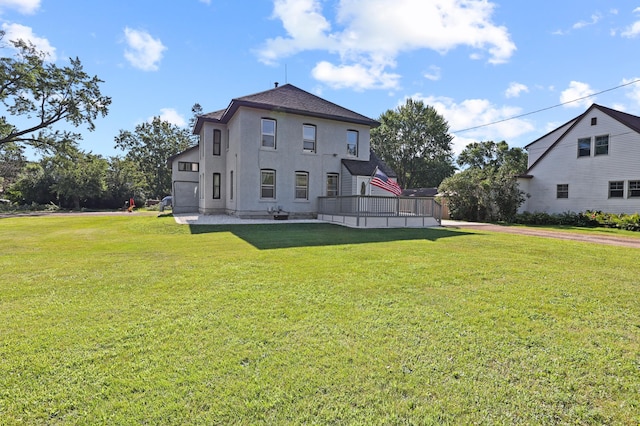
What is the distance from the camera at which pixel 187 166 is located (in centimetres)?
2334

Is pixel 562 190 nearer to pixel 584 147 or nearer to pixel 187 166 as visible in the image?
pixel 584 147

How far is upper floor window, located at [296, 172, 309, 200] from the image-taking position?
17594 millimetres

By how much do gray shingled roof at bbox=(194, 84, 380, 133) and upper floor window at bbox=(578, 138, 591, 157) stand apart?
46.6 feet

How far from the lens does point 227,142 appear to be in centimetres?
1962

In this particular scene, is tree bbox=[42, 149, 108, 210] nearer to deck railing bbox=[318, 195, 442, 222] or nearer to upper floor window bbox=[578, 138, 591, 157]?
deck railing bbox=[318, 195, 442, 222]

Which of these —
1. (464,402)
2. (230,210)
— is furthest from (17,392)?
(230,210)

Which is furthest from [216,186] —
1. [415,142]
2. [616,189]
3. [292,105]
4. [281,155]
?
[415,142]

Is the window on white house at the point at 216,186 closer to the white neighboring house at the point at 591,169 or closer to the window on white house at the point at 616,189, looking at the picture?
the white neighboring house at the point at 591,169

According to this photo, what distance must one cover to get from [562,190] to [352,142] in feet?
50.4

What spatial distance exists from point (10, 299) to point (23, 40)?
3300 cm

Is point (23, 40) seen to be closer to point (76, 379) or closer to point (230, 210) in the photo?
point (230, 210)

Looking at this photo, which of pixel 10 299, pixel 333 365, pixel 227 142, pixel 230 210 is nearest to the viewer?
pixel 333 365

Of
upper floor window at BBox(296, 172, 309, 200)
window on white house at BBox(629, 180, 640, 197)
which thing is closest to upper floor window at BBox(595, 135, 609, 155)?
window on white house at BBox(629, 180, 640, 197)

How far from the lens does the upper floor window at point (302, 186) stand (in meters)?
17.6
